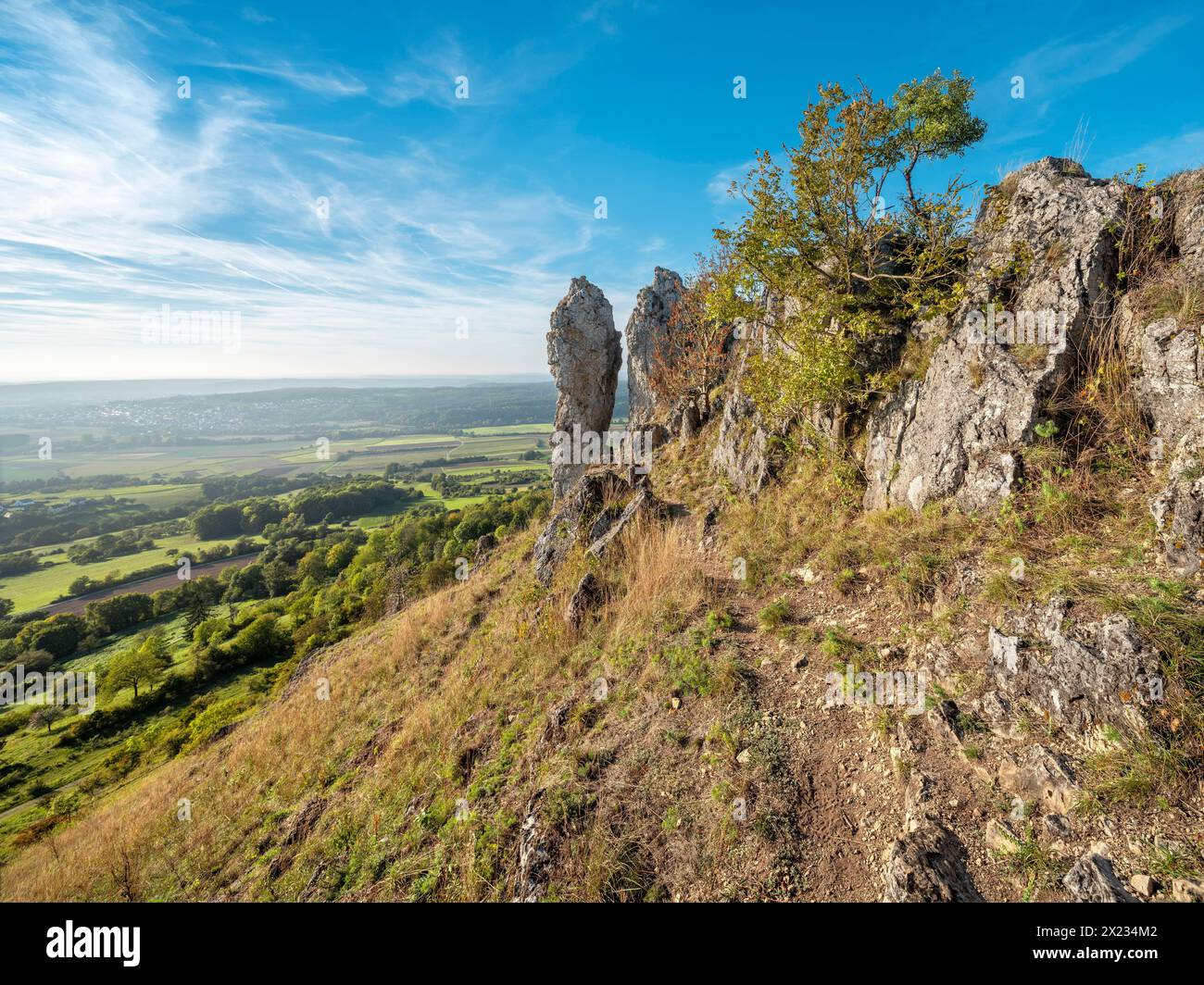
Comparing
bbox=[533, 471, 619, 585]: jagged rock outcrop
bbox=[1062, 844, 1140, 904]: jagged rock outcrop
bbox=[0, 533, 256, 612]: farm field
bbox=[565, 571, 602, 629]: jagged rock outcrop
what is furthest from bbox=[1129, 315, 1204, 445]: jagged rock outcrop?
bbox=[0, 533, 256, 612]: farm field

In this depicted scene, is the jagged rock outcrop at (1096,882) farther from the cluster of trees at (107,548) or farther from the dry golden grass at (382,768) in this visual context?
the cluster of trees at (107,548)

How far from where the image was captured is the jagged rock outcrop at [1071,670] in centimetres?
364

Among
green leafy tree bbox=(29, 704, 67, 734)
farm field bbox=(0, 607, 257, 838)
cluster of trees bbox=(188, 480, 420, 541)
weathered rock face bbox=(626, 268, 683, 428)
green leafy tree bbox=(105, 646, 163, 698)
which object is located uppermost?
weathered rock face bbox=(626, 268, 683, 428)

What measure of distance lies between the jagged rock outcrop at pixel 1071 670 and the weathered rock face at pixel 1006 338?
2550mm

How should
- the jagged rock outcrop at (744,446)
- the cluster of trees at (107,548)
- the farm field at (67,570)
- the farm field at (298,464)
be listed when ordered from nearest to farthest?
the jagged rock outcrop at (744,446)
the farm field at (67,570)
the cluster of trees at (107,548)
the farm field at (298,464)

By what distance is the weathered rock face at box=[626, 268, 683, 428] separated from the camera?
24578 millimetres

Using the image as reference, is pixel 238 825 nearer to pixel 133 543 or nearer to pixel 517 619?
pixel 517 619

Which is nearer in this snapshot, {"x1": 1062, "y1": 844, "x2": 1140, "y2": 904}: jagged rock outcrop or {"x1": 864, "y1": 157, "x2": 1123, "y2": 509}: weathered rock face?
{"x1": 1062, "y1": 844, "x2": 1140, "y2": 904}: jagged rock outcrop

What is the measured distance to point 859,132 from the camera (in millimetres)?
8258

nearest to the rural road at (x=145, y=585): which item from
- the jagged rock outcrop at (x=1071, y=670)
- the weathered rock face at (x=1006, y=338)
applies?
the weathered rock face at (x=1006, y=338)

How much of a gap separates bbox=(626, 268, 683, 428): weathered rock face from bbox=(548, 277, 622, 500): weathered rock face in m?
1.90

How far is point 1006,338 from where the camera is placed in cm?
695

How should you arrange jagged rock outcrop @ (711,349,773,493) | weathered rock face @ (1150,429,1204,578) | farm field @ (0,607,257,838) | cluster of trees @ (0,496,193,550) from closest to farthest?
weathered rock face @ (1150,429,1204,578)
jagged rock outcrop @ (711,349,773,493)
farm field @ (0,607,257,838)
cluster of trees @ (0,496,193,550)

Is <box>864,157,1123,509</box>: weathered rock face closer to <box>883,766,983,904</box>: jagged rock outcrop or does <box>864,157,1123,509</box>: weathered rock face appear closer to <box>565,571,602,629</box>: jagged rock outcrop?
<box>883,766,983,904</box>: jagged rock outcrop
